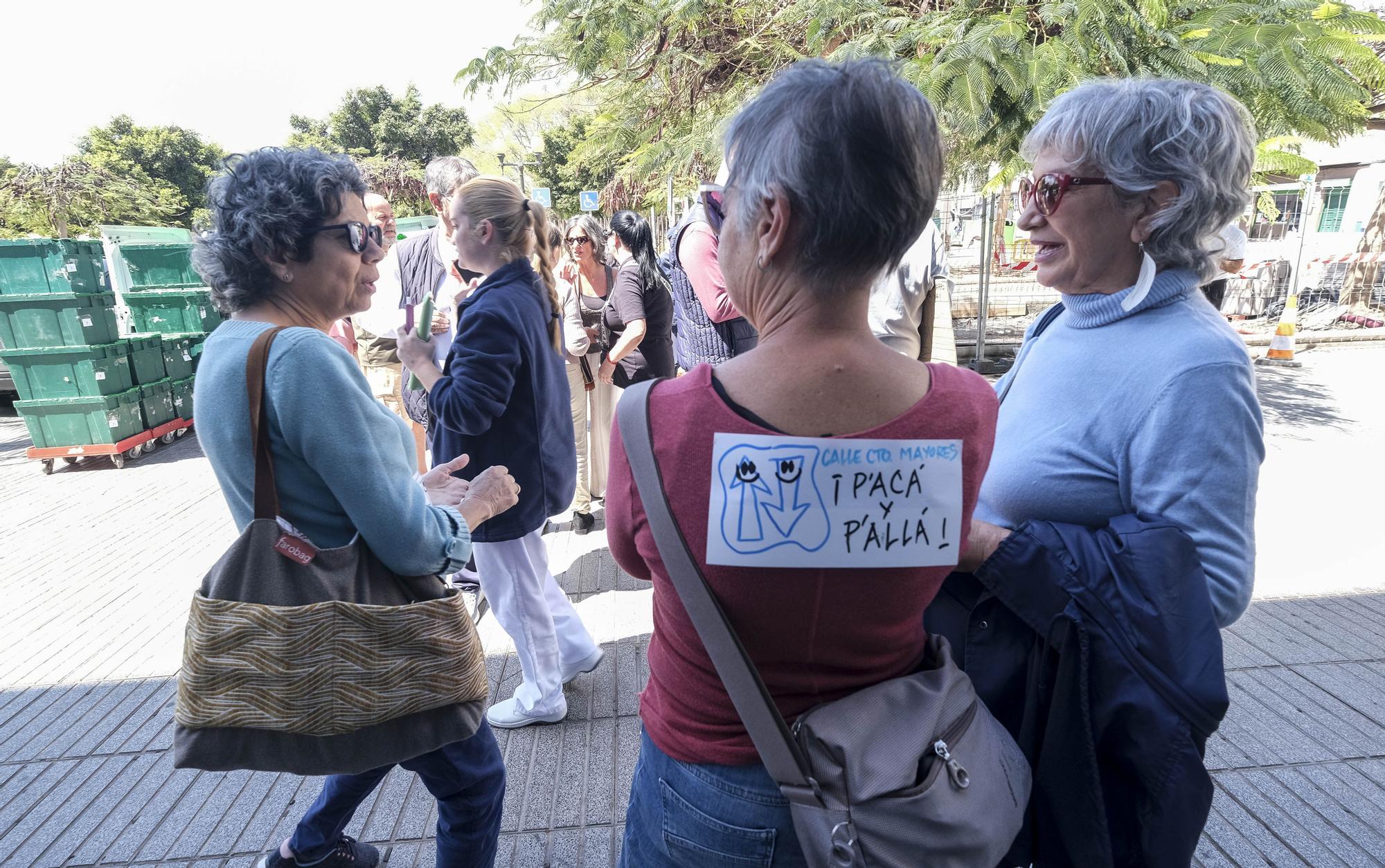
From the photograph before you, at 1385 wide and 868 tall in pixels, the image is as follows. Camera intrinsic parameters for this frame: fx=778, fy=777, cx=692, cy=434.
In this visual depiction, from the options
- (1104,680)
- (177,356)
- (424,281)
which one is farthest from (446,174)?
(177,356)

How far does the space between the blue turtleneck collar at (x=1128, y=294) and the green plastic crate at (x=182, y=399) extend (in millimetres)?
9182

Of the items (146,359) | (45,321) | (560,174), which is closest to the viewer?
(45,321)

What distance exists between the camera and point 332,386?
1542mm

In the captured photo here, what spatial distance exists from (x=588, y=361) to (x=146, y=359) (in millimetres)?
5423

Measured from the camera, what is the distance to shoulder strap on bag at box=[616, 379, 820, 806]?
3.29 ft

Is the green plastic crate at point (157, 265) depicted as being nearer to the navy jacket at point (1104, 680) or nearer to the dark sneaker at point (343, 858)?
the dark sneaker at point (343, 858)

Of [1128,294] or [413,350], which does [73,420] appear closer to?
[413,350]

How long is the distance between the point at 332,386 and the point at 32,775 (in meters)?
2.58

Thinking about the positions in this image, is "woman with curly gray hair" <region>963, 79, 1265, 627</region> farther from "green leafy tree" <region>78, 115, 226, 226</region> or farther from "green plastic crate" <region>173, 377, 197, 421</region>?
"green leafy tree" <region>78, 115, 226, 226</region>

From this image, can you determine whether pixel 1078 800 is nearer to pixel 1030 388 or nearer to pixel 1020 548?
pixel 1020 548

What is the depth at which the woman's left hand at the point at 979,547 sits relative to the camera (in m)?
1.30

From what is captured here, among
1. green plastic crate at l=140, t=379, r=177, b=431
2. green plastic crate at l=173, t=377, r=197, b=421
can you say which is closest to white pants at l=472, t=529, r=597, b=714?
green plastic crate at l=140, t=379, r=177, b=431

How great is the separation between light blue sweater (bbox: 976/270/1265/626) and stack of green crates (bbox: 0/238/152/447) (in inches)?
318

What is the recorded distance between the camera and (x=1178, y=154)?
1374 millimetres
